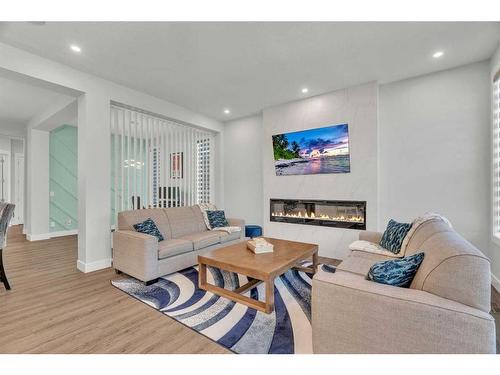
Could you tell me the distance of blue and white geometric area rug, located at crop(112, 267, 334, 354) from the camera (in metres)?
1.78

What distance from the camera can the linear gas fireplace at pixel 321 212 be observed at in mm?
3844

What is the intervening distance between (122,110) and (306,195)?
11.7 ft

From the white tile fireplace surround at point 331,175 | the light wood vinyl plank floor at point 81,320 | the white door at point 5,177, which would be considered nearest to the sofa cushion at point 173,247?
the light wood vinyl plank floor at point 81,320

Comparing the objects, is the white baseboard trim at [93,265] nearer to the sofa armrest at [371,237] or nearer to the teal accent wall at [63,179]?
the teal accent wall at [63,179]

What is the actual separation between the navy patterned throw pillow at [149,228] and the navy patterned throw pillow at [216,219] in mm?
1041

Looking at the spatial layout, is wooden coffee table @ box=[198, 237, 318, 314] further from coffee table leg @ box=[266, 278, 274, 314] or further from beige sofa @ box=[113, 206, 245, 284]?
beige sofa @ box=[113, 206, 245, 284]

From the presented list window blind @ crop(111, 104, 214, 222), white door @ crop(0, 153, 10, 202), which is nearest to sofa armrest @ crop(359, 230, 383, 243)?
window blind @ crop(111, 104, 214, 222)

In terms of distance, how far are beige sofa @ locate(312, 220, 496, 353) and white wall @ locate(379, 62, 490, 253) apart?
2291 millimetres

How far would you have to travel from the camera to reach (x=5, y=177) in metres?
6.89
